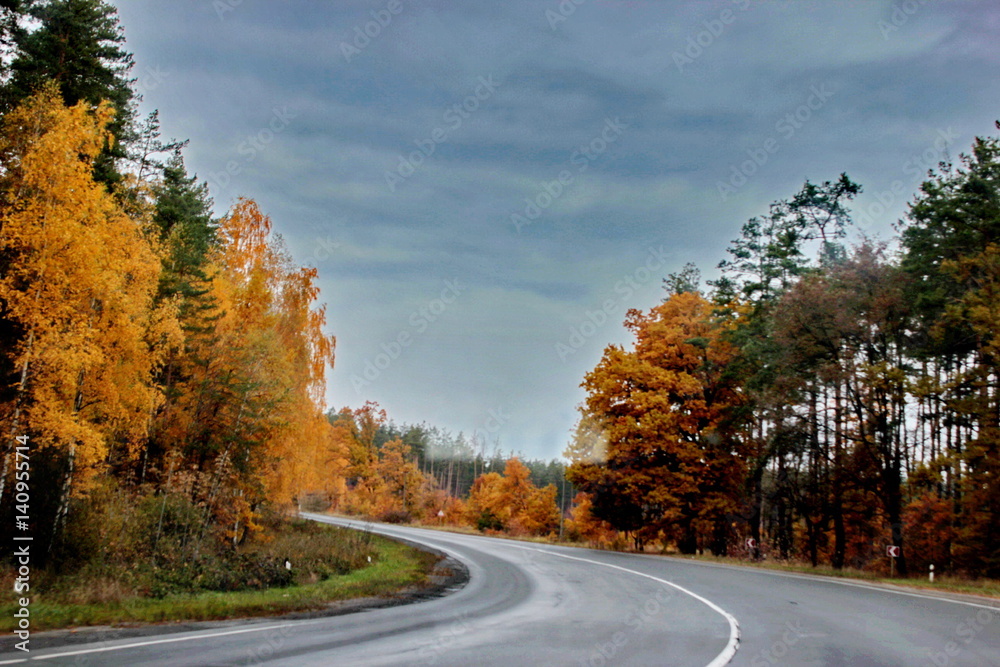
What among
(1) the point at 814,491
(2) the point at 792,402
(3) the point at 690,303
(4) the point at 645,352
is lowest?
(1) the point at 814,491

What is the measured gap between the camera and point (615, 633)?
9.23 meters

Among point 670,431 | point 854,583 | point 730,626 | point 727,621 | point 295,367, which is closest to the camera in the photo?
point 730,626

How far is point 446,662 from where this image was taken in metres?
7.16

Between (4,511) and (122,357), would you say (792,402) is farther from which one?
(4,511)

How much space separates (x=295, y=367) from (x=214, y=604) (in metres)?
14.0

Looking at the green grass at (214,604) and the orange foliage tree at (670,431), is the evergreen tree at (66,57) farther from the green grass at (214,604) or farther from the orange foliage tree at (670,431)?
the orange foliage tree at (670,431)

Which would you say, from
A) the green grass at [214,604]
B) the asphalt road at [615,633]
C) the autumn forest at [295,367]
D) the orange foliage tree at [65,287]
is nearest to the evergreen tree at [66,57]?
the autumn forest at [295,367]

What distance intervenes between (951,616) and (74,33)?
1031 inches

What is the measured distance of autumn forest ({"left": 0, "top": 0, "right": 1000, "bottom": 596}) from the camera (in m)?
13.4

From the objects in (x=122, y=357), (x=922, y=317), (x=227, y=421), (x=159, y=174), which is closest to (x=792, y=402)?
(x=922, y=317)

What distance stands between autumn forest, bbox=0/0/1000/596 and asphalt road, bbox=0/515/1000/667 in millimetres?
6793

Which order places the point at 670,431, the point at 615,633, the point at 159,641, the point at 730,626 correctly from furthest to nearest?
the point at 670,431 < the point at 730,626 < the point at 615,633 < the point at 159,641

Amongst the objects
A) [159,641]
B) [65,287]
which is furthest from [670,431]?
[159,641]

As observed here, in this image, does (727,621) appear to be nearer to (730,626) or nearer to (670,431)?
(730,626)
